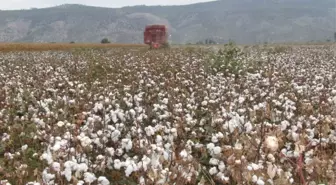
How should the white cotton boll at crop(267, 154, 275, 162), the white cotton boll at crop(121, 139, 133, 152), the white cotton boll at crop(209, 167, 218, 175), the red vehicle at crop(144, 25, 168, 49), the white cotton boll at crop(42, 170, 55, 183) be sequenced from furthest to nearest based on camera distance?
1. the red vehicle at crop(144, 25, 168, 49)
2. the white cotton boll at crop(121, 139, 133, 152)
3. the white cotton boll at crop(209, 167, 218, 175)
4. the white cotton boll at crop(267, 154, 275, 162)
5. the white cotton boll at crop(42, 170, 55, 183)

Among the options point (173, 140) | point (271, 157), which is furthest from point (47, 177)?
point (173, 140)

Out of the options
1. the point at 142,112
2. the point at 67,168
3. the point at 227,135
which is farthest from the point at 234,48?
the point at 67,168

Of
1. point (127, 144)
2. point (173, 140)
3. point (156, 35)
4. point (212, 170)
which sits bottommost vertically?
point (156, 35)

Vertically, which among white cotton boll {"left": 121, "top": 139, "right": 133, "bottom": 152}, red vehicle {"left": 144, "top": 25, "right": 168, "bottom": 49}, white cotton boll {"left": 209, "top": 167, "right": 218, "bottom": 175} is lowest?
red vehicle {"left": 144, "top": 25, "right": 168, "bottom": 49}

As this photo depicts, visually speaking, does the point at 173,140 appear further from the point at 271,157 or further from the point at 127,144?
the point at 271,157

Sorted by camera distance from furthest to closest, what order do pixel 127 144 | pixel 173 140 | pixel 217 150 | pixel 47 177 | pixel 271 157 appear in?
pixel 173 140
pixel 127 144
pixel 217 150
pixel 271 157
pixel 47 177

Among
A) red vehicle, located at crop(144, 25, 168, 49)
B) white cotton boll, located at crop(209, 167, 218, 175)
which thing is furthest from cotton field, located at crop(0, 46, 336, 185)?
red vehicle, located at crop(144, 25, 168, 49)

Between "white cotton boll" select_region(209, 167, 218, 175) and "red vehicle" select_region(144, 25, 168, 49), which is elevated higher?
"white cotton boll" select_region(209, 167, 218, 175)

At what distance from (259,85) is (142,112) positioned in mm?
4382

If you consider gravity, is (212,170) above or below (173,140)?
above

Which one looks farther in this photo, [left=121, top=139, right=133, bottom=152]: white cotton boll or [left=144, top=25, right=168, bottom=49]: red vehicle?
[left=144, top=25, right=168, bottom=49]: red vehicle

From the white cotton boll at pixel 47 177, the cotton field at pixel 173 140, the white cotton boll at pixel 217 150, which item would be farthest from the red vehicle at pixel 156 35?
the white cotton boll at pixel 47 177

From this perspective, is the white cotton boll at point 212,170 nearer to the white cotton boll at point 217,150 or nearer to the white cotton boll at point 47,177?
the white cotton boll at point 217,150

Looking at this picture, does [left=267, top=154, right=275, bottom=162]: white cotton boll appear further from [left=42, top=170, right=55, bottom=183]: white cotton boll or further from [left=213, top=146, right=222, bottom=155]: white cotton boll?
[left=42, top=170, right=55, bottom=183]: white cotton boll
